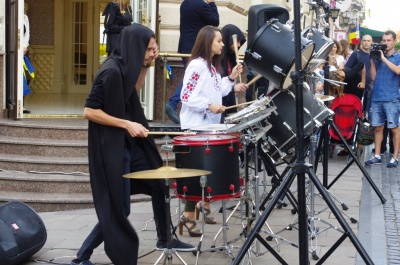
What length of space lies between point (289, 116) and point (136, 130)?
5.45 ft

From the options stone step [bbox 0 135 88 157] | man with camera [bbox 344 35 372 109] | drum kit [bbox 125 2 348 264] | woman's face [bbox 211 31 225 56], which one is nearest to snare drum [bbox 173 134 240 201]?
drum kit [bbox 125 2 348 264]

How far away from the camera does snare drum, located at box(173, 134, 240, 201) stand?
20.9 feet

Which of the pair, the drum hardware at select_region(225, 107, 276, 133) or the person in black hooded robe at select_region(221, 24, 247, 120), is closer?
the drum hardware at select_region(225, 107, 276, 133)

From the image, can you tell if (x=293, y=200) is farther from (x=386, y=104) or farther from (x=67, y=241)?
(x=386, y=104)

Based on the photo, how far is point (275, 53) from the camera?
6180mm

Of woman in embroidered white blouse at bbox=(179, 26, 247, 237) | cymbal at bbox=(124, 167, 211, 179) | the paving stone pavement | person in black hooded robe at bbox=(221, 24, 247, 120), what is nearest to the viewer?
cymbal at bbox=(124, 167, 211, 179)

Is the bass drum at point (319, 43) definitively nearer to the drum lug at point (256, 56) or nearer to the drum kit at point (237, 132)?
the drum kit at point (237, 132)

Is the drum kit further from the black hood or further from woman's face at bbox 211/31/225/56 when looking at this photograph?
woman's face at bbox 211/31/225/56

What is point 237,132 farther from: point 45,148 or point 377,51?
point 377,51

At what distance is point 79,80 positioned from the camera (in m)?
17.9

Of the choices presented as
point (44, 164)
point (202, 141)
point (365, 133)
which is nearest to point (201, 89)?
point (202, 141)

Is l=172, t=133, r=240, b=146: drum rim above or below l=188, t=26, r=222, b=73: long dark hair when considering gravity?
below

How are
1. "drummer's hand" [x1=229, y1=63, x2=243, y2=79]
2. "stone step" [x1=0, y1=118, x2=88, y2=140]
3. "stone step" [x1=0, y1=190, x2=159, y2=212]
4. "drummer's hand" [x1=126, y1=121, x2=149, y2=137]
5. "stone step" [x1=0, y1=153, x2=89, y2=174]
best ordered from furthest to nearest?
1. "stone step" [x1=0, y1=118, x2=88, y2=140]
2. "stone step" [x1=0, y1=153, x2=89, y2=174]
3. "stone step" [x1=0, y1=190, x2=159, y2=212]
4. "drummer's hand" [x1=229, y1=63, x2=243, y2=79]
5. "drummer's hand" [x1=126, y1=121, x2=149, y2=137]

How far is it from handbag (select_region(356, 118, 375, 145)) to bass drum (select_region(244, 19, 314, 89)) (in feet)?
21.3
